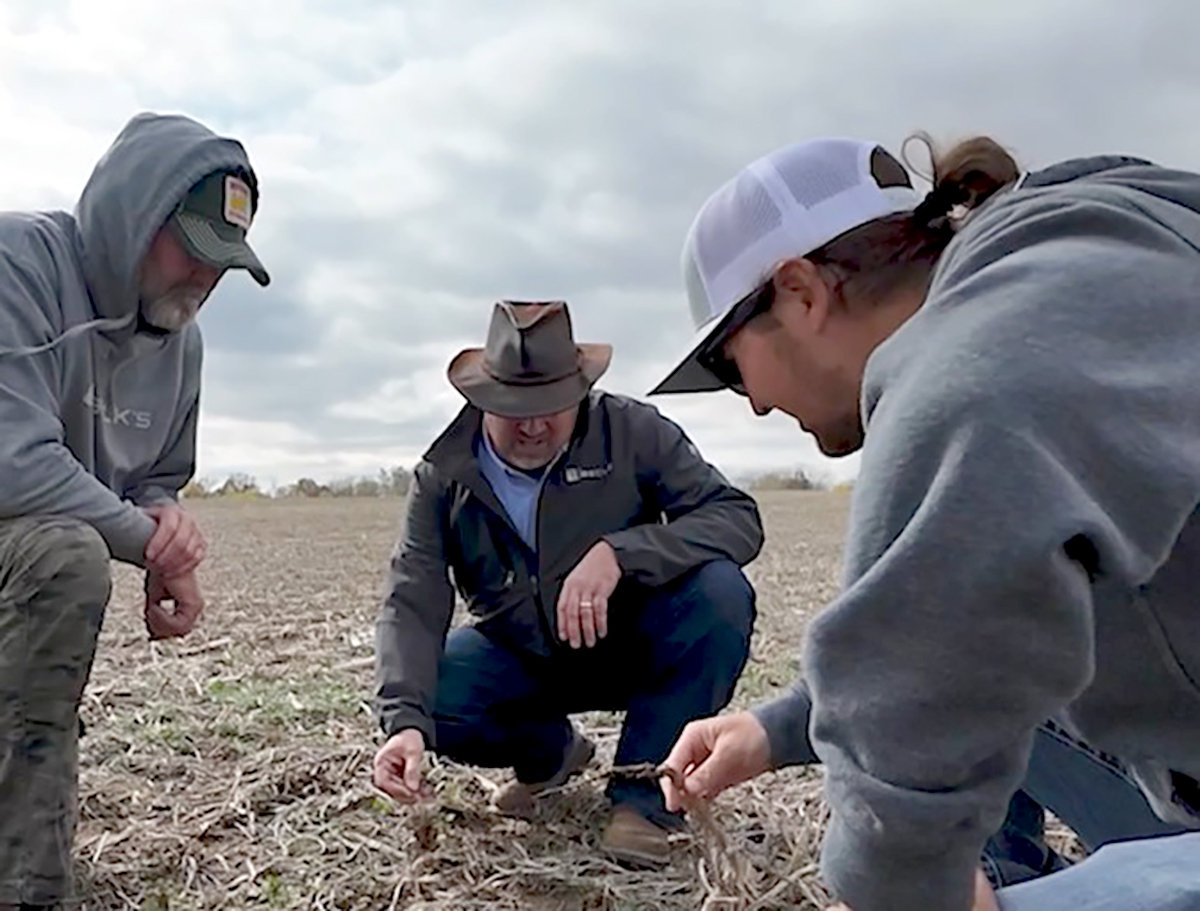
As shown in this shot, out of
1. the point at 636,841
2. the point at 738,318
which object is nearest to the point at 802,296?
the point at 738,318

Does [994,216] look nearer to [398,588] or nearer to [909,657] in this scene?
[909,657]

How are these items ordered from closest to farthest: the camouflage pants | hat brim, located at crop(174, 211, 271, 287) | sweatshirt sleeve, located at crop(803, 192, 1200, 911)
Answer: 1. sweatshirt sleeve, located at crop(803, 192, 1200, 911)
2. the camouflage pants
3. hat brim, located at crop(174, 211, 271, 287)

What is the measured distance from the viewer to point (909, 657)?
1102 millimetres

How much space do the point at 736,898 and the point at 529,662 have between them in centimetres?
92

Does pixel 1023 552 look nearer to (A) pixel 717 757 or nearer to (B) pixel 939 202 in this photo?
(B) pixel 939 202

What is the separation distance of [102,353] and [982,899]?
6.90ft

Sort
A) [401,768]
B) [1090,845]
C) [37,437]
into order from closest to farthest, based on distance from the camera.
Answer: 1. [1090,845]
2. [37,437]
3. [401,768]

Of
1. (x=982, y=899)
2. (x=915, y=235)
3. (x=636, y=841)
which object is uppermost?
(x=915, y=235)

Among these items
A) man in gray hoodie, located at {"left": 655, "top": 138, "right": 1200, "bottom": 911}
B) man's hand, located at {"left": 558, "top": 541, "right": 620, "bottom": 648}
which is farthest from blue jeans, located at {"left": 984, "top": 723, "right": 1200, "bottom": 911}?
man's hand, located at {"left": 558, "top": 541, "right": 620, "bottom": 648}

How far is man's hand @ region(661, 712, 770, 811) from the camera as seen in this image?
6.25 feet

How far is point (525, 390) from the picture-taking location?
282cm

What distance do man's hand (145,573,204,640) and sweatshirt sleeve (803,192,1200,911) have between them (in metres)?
1.87

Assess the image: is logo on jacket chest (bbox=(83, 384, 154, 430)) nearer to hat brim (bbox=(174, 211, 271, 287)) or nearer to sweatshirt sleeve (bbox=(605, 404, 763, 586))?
hat brim (bbox=(174, 211, 271, 287))

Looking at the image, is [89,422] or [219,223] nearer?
[89,422]
